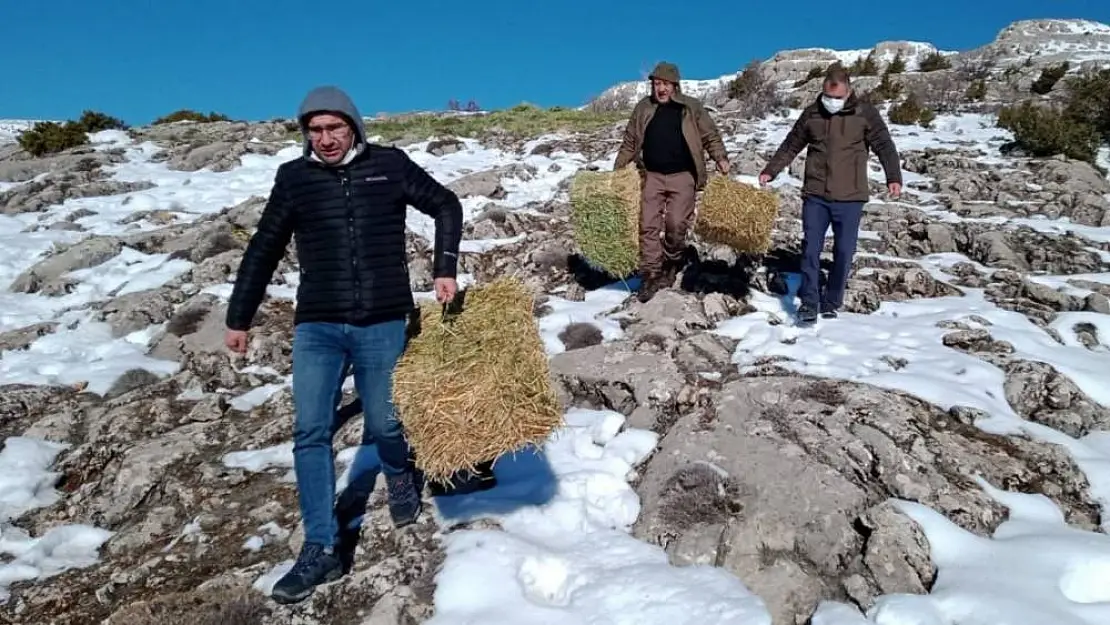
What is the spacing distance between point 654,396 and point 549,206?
20.4ft

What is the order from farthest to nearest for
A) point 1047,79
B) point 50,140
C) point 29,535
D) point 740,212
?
point 1047,79
point 50,140
point 740,212
point 29,535

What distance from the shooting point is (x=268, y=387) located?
5.88 m

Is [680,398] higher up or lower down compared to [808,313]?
lower down

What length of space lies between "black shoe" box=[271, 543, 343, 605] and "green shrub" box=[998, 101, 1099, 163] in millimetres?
12582

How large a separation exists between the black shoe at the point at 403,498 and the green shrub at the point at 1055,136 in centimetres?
1208

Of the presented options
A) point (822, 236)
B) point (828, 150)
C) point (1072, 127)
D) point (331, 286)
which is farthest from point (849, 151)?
point (1072, 127)

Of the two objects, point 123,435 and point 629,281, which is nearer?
point 123,435

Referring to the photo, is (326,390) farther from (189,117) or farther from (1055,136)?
(189,117)

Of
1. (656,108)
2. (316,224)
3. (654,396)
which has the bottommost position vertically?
(654,396)

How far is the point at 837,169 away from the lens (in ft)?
18.0

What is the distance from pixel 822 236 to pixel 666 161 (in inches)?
58.7

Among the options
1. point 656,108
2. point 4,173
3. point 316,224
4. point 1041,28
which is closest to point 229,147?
point 4,173

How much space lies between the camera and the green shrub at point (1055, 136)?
11062 mm

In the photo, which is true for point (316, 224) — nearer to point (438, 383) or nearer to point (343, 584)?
point (438, 383)
